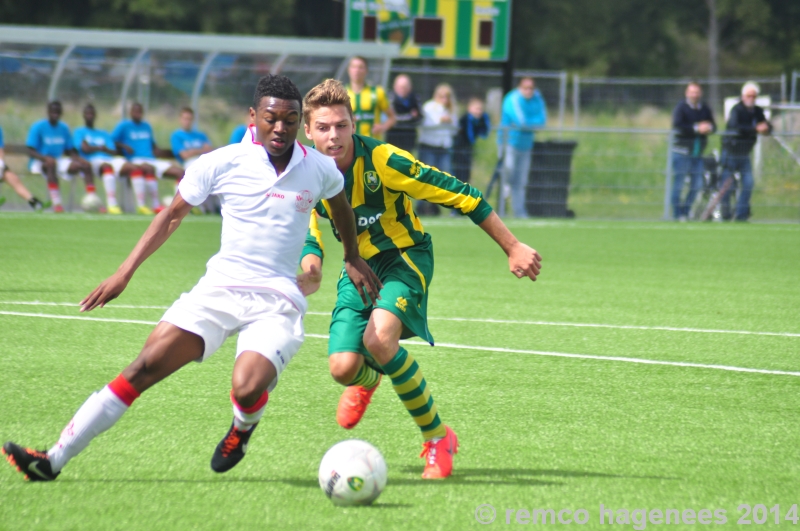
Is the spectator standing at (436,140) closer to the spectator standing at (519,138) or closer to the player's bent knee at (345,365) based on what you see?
the spectator standing at (519,138)

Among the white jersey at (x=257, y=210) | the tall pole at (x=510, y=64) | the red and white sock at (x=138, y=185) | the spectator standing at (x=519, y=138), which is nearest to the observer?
the white jersey at (x=257, y=210)

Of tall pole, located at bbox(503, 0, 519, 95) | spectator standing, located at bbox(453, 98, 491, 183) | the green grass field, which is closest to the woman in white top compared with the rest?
spectator standing, located at bbox(453, 98, 491, 183)

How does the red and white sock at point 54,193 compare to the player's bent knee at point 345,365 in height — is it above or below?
above

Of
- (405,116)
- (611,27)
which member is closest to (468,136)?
(405,116)

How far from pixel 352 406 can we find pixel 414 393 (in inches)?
19.1

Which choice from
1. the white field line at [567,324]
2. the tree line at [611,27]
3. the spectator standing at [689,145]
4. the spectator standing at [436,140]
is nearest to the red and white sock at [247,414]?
the white field line at [567,324]

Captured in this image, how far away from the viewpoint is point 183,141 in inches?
672

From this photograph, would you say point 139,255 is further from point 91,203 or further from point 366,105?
point 91,203

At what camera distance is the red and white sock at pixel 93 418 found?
3885 mm

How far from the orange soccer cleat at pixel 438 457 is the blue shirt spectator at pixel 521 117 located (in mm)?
13069

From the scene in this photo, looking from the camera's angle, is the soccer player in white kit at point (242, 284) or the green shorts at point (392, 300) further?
the green shorts at point (392, 300)

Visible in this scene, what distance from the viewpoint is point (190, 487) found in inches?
158

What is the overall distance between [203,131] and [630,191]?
7629 millimetres

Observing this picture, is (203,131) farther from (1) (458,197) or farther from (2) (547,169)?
(1) (458,197)
